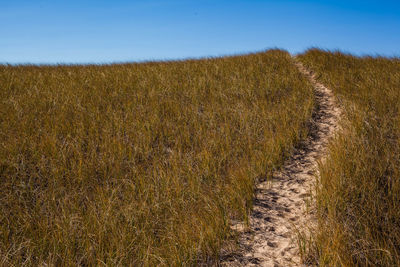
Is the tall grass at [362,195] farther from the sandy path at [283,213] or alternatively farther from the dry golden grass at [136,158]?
the dry golden grass at [136,158]

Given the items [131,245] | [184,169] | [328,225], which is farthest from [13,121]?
[328,225]

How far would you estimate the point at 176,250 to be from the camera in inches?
105

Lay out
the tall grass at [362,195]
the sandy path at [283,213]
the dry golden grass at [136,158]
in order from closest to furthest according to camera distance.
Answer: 1. the tall grass at [362,195]
2. the sandy path at [283,213]
3. the dry golden grass at [136,158]

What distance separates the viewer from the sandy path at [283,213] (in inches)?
110

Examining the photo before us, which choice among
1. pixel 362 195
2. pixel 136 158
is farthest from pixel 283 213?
pixel 136 158

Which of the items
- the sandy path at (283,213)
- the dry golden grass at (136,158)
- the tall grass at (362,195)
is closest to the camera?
the tall grass at (362,195)

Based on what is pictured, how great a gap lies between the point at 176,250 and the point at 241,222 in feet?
3.03

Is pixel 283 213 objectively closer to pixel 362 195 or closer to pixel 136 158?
pixel 362 195

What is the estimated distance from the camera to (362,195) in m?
3.11

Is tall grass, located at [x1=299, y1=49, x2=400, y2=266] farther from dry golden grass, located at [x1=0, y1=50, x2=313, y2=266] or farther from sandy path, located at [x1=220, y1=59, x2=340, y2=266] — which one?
dry golden grass, located at [x1=0, y1=50, x2=313, y2=266]

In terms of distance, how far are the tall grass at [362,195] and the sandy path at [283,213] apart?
0.28 metres

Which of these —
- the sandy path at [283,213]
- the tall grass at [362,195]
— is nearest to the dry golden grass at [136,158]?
the sandy path at [283,213]

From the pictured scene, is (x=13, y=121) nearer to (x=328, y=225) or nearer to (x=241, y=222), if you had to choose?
(x=241, y=222)

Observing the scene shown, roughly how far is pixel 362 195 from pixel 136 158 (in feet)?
10.8
